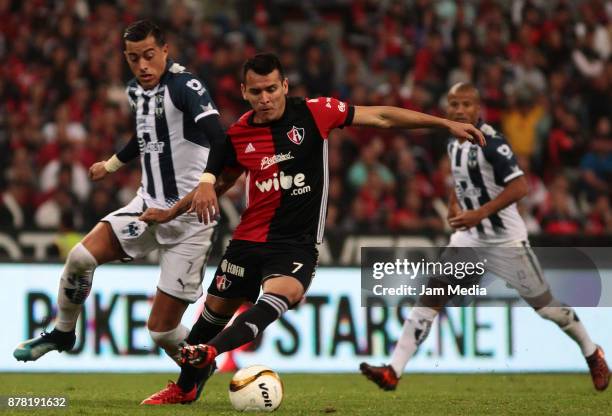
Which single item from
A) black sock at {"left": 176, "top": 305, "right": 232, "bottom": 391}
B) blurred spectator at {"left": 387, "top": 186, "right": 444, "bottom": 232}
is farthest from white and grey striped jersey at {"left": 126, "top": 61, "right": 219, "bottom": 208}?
blurred spectator at {"left": 387, "top": 186, "right": 444, "bottom": 232}

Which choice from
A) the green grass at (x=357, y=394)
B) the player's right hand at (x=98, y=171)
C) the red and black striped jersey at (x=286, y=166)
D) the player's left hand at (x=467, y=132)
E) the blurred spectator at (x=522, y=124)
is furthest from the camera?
the blurred spectator at (x=522, y=124)

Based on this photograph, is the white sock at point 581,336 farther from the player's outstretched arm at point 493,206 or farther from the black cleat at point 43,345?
the black cleat at point 43,345

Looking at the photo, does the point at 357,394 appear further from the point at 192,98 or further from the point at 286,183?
the point at 192,98

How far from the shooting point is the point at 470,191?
9.56 metres

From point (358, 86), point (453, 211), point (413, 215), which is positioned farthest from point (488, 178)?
point (358, 86)

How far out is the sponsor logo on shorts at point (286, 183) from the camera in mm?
7199

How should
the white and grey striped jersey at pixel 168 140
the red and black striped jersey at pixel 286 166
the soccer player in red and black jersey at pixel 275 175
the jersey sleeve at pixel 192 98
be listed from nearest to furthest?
the soccer player in red and black jersey at pixel 275 175 < the red and black striped jersey at pixel 286 166 < the jersey sleeve at pixel 192 98 < the white and grey striped jersey at pixel 168 140

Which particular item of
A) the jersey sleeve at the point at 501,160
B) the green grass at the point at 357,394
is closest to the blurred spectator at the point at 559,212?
the green grass at the point at 357,394

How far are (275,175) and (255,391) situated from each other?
1314mm

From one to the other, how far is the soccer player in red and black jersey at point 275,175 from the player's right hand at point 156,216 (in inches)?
0.8

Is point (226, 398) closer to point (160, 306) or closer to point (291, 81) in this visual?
point (160, 306)

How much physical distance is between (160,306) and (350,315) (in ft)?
13.6

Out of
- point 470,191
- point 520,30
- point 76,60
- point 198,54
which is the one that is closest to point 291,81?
point 198,54

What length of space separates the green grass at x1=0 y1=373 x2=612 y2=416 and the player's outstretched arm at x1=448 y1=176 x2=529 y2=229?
1284mm
